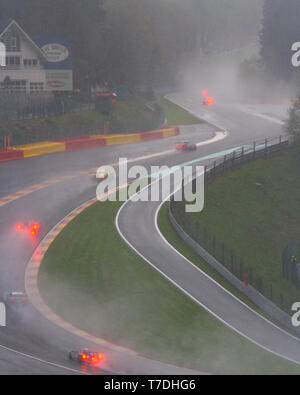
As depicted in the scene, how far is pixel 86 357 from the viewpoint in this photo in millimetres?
18500

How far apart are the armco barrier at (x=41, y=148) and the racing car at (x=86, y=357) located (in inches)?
1141

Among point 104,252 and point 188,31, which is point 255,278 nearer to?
point 104,252

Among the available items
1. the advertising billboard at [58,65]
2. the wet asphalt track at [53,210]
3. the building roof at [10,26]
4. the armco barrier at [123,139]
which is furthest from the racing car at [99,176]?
the building roof at [10,26]

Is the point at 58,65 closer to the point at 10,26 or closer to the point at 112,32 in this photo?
the point at 10,26

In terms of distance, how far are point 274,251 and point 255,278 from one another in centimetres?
680

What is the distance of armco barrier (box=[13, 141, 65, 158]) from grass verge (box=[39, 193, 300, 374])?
1603 centimetres

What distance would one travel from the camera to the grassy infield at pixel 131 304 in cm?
2180

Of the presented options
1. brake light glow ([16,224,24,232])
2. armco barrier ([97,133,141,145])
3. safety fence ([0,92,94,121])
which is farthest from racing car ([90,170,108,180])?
brake light glow ([16,224,24,232])

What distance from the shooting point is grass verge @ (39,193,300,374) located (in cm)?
2169

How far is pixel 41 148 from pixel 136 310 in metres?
25.6

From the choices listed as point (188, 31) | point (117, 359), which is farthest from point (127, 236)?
point (188, 31)

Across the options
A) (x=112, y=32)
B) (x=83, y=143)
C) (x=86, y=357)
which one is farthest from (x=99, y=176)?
(x=112, y=32)

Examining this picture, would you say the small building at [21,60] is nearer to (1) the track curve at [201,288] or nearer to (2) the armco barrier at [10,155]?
(2) the armco barrier at [10,155]

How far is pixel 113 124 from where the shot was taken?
60.9 metres
